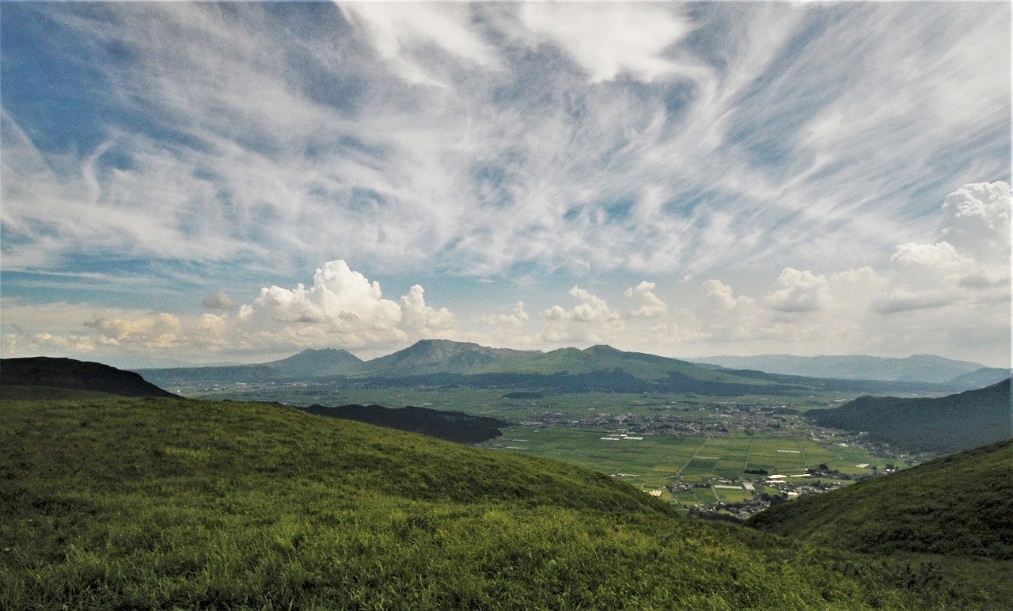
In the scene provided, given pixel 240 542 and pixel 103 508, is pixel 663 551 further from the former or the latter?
pixel 103 508

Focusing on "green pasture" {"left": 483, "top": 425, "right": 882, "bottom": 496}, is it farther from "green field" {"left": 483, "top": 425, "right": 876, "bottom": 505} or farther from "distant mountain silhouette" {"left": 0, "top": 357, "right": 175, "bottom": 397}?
"distant mountain silhouette" {"left": 0, "top": 357, "right": 175, "bottom": 397}

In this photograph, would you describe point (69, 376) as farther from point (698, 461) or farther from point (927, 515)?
point (698, 461)

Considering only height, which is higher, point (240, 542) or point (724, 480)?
point (240, 542)

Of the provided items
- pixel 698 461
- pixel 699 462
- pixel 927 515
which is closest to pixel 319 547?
pixel 927 515

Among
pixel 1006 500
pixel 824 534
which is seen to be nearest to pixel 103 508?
pixel 824 534

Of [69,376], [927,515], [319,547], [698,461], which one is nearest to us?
[319,547]

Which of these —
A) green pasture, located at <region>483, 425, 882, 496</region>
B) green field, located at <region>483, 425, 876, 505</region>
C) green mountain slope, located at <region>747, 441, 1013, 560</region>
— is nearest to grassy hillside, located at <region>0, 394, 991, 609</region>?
green mountain slope, located at <region>747, 441, 1013, 560</region>

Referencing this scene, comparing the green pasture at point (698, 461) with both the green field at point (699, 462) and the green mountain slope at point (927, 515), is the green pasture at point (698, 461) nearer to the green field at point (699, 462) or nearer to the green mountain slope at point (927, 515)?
the green field at point (699, 462)
